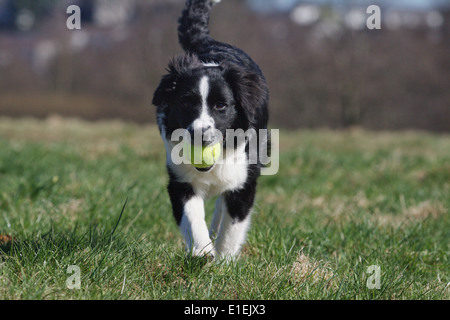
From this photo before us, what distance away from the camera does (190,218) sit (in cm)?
302

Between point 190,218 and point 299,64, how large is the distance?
15239mm

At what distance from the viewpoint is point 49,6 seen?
24344 millimetres

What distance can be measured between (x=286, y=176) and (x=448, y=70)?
13.5 meters

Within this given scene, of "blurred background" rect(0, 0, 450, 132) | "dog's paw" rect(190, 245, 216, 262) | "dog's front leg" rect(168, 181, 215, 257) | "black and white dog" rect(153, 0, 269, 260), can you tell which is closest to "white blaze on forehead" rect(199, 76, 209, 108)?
"black and white dog" rect(153, 0, 269, 260)

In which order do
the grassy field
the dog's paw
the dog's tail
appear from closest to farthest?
the grassy field → the dog's paw → the dog's tail

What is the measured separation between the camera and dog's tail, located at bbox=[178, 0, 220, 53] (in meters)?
4.06

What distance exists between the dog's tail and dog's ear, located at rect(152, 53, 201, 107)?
0.81 metres

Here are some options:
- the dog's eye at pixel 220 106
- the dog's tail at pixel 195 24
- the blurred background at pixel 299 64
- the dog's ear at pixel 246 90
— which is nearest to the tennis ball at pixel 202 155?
the dog's eye at pixel 220 106

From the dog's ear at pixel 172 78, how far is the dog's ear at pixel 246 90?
0.23 metres

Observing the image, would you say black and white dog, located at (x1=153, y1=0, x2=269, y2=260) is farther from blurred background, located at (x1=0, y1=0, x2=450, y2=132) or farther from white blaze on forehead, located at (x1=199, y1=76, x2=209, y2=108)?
blurred background, located at (x1=0, y1=0, x2=450, y2=132)

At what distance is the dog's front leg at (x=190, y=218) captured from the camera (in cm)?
287

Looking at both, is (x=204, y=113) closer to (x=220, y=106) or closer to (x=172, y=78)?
(x=220, y=106)

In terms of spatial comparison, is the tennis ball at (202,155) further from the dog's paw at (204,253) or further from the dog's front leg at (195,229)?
the dog's paw at (204,253)

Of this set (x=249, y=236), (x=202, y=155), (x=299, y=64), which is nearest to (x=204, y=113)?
(x=202, y=155)
